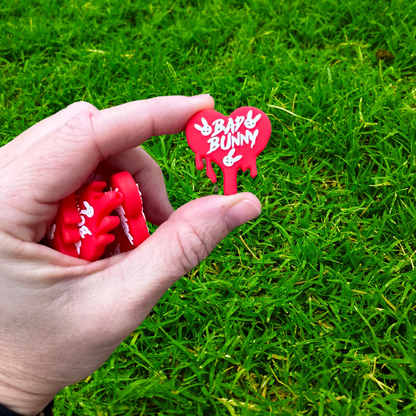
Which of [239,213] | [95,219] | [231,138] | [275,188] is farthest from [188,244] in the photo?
[275,188]

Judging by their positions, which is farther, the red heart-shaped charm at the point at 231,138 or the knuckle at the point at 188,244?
the red heart-shaped charm at the point at 231,138

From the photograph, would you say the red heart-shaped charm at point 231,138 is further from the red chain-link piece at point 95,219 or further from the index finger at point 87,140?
the red chain-link piece at point 95,219

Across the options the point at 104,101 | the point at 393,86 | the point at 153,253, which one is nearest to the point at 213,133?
the point at 153,253

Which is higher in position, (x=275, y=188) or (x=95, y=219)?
(x=95, y=219)

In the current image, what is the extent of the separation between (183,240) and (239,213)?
0.21 metres

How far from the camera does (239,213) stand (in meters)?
1.50

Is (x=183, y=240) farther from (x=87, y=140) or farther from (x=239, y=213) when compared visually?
(x=87, y=140)

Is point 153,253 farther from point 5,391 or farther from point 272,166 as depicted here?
point 272,166

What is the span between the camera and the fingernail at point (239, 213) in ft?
4.88

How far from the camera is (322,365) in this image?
1.79m

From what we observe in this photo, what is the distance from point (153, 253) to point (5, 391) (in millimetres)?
665

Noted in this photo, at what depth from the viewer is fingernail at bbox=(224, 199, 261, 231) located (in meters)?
1.49

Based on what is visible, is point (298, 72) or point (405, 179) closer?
point (405, 179)

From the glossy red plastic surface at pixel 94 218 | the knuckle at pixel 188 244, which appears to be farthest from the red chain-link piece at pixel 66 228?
the knuckle at pixel 188 244
